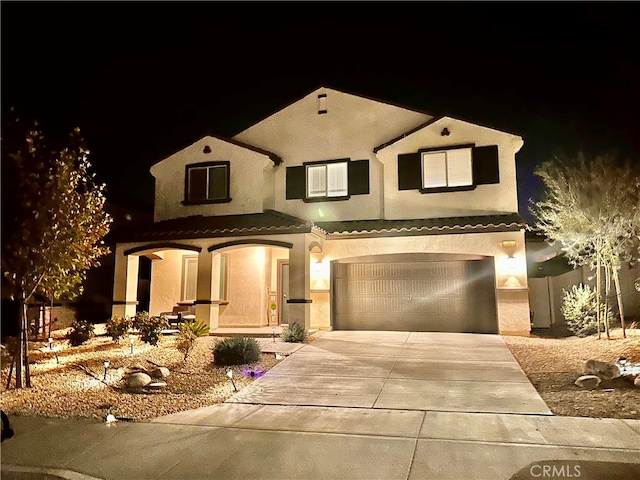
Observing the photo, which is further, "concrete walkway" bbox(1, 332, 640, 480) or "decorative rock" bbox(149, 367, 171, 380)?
"decorative rock" bbox(149, 367, 171, 380)

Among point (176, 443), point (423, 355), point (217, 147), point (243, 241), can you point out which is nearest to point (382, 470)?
point (176, 443)

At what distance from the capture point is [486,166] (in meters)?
13.9

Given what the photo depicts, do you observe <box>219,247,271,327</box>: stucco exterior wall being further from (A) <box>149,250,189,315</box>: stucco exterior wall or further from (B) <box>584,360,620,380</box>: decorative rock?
(B) <box>584,360,620,380</box>: decorative rock

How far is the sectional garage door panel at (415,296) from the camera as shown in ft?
44.3

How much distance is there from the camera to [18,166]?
282 inches

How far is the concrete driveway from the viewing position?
666 centimetres

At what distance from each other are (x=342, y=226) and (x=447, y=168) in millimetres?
3649

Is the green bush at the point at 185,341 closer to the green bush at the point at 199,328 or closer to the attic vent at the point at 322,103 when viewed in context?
the green bush at the point at 199,328

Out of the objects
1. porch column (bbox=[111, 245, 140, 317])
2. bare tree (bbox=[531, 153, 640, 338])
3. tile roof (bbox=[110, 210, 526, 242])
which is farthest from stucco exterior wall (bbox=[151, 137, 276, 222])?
bare tree (bbox=[531, 153, 640, 338])

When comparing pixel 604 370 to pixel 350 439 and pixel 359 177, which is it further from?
pixel 359 177

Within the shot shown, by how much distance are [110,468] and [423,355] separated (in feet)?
22.3

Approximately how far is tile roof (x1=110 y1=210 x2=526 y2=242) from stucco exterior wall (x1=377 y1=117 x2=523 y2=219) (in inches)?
15.2

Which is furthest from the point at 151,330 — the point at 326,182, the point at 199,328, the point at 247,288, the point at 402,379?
the point at 326,182

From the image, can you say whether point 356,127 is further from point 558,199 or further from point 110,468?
point 110,468
